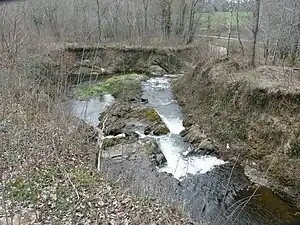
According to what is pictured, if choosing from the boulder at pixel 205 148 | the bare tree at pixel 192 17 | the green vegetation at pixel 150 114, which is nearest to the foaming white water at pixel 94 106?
the green vegetation at pixel 150 114

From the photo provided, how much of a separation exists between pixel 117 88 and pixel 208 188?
13802 millimetres

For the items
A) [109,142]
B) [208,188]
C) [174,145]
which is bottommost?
[174,145]

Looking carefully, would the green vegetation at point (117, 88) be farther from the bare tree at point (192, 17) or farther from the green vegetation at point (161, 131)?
the bare tree at point (192, 17)

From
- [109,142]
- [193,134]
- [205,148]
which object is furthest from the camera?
[193,134]

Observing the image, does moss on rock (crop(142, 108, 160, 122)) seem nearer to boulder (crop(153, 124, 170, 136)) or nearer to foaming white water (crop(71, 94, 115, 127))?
boulder (crop(153, 124, 170, 136))

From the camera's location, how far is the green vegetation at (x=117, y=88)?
842 inches

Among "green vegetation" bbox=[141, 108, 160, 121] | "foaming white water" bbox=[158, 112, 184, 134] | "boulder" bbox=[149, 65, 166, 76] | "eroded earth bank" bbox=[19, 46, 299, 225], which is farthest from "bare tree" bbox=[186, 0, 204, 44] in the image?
"green vegetation" bbox=[141, 108, 160, 121]

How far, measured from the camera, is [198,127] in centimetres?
1667

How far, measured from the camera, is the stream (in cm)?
969

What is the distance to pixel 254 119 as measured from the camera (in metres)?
14.8

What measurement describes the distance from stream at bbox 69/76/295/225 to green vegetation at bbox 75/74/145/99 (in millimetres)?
7133

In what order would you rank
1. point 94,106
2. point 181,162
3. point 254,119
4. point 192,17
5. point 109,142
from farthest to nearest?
point 192,17, point 94,106, point 254,119, point 109,142, point 181,162

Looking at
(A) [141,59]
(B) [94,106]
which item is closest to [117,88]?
(B) [94,106]

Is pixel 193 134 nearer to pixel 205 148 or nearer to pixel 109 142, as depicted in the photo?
pixel 205 148
